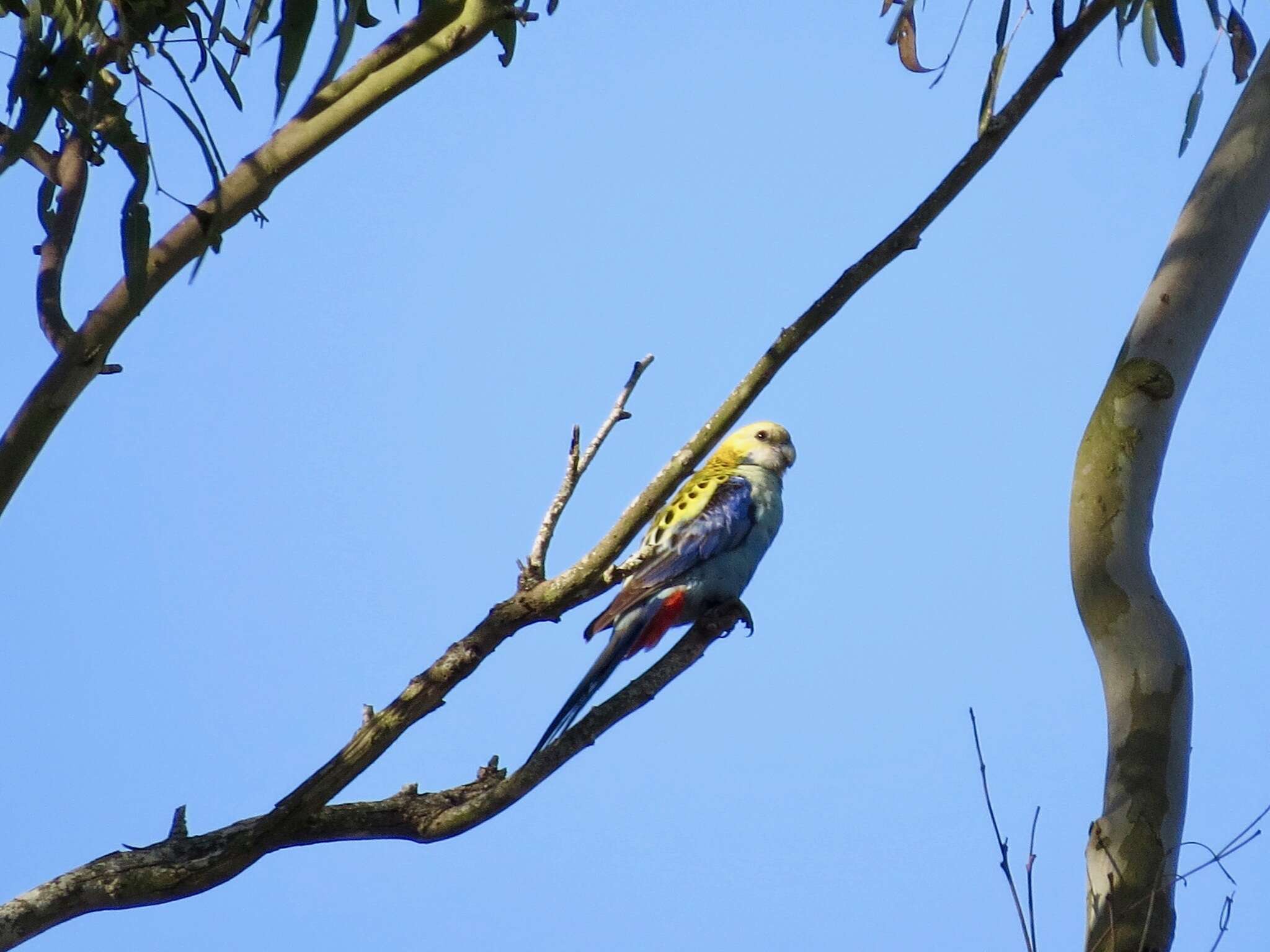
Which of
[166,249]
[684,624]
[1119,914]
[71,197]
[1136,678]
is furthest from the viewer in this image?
[684,624]

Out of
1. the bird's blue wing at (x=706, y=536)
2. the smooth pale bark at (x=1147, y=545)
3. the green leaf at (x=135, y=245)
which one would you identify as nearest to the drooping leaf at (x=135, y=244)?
the green leaf at (x=135, y=245)

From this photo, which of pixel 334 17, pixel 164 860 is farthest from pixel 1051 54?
pixel 164 860

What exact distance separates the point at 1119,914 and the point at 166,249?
194 centimetres

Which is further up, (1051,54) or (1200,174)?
(1051,54)

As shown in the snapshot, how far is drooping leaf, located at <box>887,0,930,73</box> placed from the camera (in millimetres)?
3469

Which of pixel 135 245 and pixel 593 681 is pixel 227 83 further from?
pixel 593 681

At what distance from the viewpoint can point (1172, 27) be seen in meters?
3.41

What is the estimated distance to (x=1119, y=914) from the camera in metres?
2.18

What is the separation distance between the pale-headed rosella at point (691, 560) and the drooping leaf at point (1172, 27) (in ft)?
5.55

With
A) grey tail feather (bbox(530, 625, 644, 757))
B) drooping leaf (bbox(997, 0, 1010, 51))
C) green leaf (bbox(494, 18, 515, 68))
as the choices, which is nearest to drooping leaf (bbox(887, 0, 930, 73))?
drooping leaf (bbox(997, 0, 1010, 51))

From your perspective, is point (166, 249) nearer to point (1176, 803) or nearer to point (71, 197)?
point (71, 197)

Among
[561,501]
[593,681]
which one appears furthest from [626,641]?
[561,501]

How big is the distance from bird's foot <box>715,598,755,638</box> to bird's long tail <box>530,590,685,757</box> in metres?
0.12

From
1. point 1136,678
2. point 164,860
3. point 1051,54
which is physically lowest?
point 164,860
